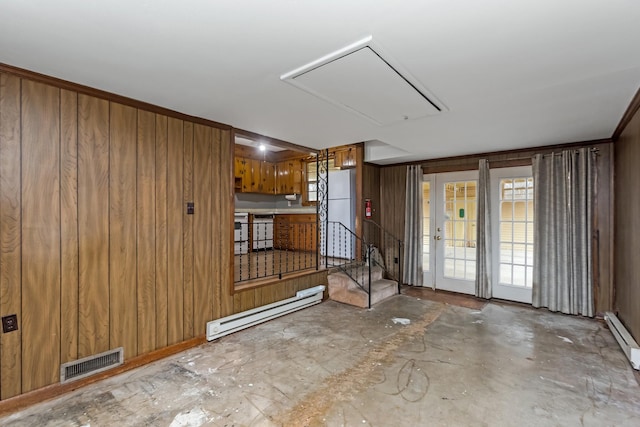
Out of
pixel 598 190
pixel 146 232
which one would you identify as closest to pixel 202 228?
pixel 146 232

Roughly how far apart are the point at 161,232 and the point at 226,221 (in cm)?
71

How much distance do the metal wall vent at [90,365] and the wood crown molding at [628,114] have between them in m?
4.92

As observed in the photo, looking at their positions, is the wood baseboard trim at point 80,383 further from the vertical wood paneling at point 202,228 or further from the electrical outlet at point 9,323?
the electrical outlet at point 9,323

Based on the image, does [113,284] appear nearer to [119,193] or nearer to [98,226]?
[98,226]

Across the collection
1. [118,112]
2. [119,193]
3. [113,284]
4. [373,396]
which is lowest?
[373,396]

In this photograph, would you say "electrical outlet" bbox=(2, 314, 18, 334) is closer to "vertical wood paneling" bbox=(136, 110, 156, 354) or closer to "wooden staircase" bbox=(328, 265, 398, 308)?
"vertical wood paneling" bbox=(136, 110, 156, 354)

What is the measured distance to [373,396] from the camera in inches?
88.9

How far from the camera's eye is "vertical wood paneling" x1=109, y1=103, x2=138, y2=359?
8.48 ft

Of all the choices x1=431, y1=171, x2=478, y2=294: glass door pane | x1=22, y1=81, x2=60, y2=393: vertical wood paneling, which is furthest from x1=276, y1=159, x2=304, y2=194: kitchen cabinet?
x1=22, y1=81, x2=60, y2=393: vertical wood paneling

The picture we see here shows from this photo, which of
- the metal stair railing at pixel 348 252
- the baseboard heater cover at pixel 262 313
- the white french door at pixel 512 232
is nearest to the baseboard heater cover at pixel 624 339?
the white french door at pixel 512 232

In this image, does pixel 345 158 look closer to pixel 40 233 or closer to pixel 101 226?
pixel 101 226

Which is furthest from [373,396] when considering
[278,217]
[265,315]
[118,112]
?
[278,217]

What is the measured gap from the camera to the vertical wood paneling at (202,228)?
315cm

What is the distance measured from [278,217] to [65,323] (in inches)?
195
